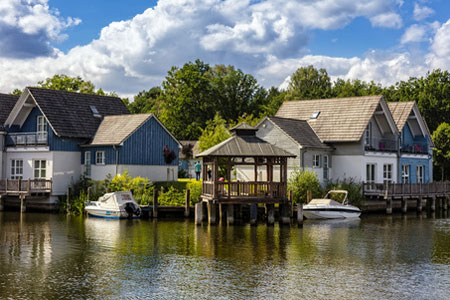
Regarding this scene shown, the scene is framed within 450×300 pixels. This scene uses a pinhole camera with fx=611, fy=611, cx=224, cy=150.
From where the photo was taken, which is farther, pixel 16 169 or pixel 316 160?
pixel 16 169

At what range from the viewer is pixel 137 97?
12606 cm

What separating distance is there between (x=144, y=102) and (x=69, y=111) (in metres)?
69.1

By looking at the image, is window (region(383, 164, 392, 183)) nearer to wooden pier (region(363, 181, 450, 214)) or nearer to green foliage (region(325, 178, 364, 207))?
wooden pier (region(363, 181, 450, 214))

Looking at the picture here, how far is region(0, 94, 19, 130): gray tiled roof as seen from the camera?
51969 millimetres

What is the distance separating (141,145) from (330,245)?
22.6 m

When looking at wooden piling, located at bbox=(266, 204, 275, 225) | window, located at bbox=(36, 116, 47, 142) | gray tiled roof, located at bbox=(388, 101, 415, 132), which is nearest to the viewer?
wooden piling, located at bbox=(266, 204, 275, 225)

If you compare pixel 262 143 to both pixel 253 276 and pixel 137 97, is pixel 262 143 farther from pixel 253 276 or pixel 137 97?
pixel 137 97

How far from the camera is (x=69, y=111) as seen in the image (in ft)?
165

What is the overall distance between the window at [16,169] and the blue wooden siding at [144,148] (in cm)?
530

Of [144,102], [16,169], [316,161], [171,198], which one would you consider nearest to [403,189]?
[316,161]

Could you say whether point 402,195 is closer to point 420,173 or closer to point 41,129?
point 420,173

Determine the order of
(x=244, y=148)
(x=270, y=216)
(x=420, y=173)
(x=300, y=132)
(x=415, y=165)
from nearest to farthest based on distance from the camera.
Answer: (x=244, y=148) → (x=270, y=216) → (x=300, y=132) → (x=415, y=165) → (x=420, y=173)

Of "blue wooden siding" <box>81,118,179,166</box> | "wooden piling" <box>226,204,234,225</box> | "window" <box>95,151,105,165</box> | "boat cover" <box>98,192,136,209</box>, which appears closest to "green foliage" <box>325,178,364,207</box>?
"wooden piling" <box>226,204,234,225</box>

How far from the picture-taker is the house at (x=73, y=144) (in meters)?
47.4
